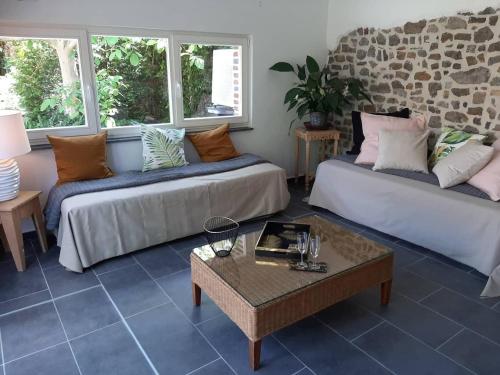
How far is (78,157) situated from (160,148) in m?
0.69

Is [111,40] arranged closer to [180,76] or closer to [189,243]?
[180,76]

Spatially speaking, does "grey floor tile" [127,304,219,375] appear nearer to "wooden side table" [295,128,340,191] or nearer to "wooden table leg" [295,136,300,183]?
"wooden side table" [295,128,340,191]

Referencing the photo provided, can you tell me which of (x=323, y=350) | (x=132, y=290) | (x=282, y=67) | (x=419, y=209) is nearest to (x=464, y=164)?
(x=419, y=209)

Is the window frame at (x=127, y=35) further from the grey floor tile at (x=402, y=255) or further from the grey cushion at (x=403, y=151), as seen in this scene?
the grey floor tile at (x=402, y=255)

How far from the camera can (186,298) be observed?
7.93 feet

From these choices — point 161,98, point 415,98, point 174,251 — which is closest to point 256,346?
point 174,251

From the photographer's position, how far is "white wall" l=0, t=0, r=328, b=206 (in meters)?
3.09

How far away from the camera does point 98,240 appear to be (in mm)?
2797

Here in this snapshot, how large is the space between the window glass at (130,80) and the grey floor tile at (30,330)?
5.91 ft

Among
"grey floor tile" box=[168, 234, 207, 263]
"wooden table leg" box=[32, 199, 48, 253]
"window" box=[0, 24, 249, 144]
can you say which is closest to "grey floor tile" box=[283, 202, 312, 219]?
"grey floor tile" box=[168, 234, 207, 263]

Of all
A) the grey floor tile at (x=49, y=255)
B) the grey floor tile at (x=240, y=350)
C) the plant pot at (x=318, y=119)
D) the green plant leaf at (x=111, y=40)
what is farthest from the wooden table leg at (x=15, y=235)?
the plant pot at (x=318, y=119)

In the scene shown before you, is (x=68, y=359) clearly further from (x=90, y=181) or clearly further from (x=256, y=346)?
(x=90, y=181)

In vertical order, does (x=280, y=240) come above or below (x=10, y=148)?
below

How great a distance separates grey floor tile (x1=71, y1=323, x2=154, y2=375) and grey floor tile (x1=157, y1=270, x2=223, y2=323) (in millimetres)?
360
